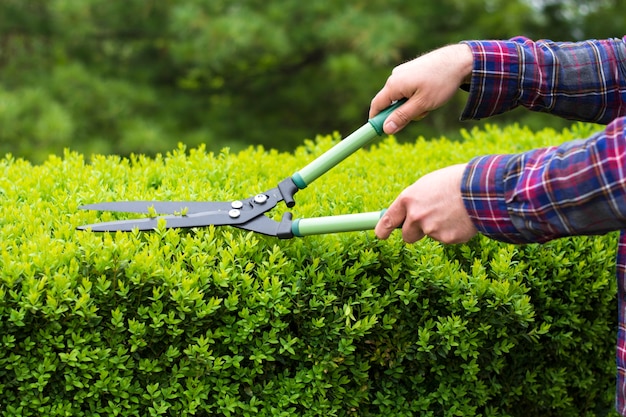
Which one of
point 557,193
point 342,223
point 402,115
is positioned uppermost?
point 402,115

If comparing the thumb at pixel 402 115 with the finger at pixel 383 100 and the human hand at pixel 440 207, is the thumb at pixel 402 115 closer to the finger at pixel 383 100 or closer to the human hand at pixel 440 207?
the finger at pixel 383 100

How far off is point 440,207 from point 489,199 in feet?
0.46

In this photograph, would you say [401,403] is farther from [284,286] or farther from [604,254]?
[604,254]

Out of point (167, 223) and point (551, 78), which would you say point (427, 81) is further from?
point (167, 223)

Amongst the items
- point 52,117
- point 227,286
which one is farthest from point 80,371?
point 52,117

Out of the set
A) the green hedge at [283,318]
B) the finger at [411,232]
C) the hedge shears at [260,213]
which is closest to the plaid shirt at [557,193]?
the finger at [411,232]

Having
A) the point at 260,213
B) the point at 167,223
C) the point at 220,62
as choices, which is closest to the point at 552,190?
the point at 260,213

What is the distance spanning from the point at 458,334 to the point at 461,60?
0.89 meters

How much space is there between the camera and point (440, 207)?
1914 millimetres

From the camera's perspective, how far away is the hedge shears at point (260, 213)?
2189 millimetres

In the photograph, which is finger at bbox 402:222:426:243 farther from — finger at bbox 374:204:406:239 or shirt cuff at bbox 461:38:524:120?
shirt cuff at bbox 461:38:524:120

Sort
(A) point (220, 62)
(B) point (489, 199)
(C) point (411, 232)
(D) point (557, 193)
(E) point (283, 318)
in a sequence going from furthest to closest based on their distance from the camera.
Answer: (A) point (220, 62) → (E) point (283, 318) → (C) point (411, 232) → (B) point (489, 199) → (D) point (557, 193)

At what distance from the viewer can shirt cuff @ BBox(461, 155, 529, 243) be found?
1.82 m

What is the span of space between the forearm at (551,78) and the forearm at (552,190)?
643 millimetres
